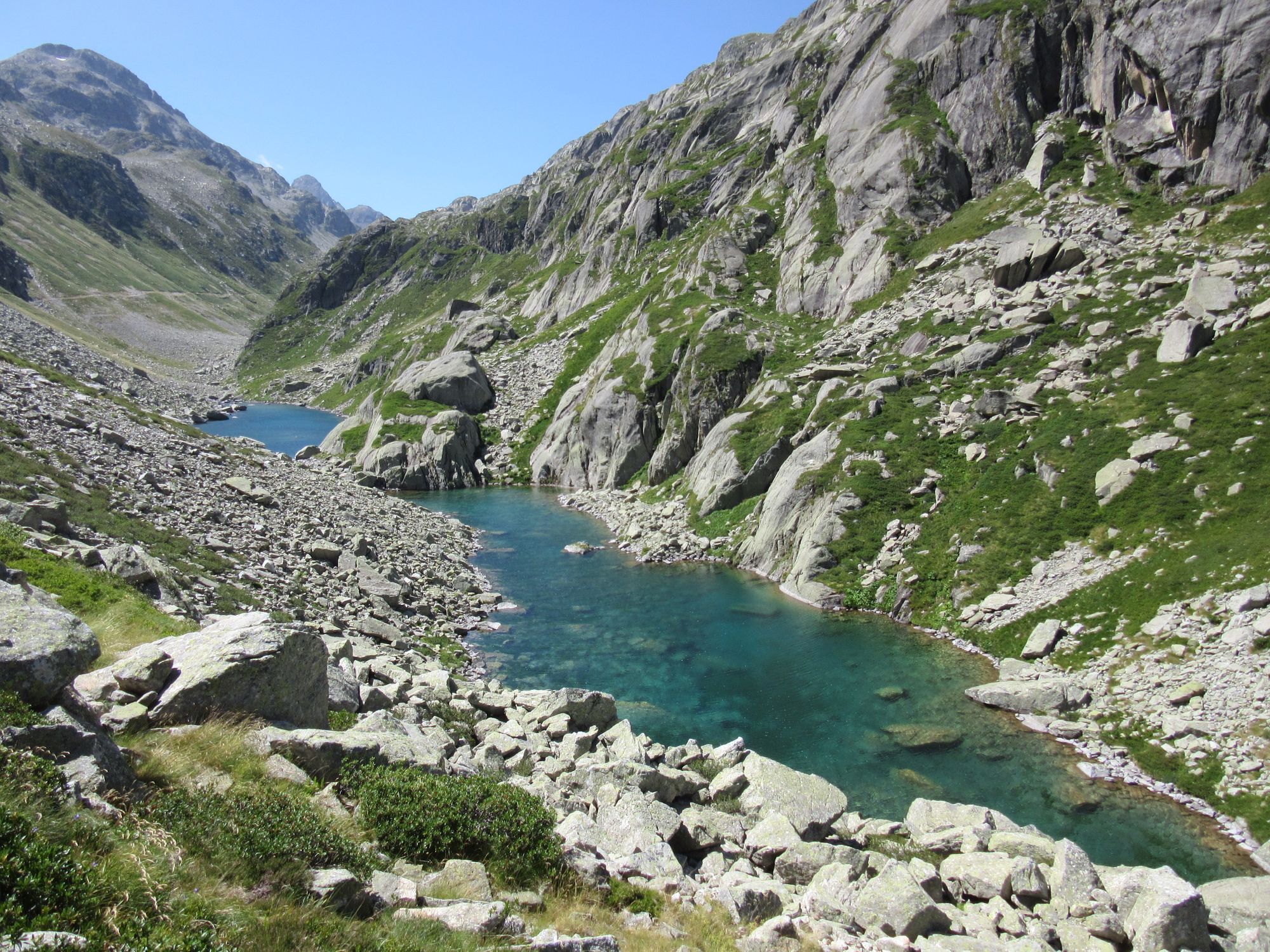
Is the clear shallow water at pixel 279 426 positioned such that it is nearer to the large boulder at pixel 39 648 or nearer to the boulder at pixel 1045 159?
the large boulder at pixel 39 648

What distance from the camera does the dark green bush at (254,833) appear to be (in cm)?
848

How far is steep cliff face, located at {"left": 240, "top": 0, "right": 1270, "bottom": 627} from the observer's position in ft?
144

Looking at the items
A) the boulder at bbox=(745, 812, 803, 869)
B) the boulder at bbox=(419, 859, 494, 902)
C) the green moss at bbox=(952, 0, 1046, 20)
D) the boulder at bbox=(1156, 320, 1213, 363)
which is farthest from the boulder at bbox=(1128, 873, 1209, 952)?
the green moss at bbox=(952, 0, 1046, 20)

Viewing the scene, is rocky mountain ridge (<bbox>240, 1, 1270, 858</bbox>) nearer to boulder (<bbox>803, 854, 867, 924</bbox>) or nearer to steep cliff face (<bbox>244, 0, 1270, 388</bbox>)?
steep cliff face (<bbox>244, 0, 1270, 388</bbox>)

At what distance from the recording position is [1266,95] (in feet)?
162

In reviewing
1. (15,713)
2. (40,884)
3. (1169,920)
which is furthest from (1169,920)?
(15,713)

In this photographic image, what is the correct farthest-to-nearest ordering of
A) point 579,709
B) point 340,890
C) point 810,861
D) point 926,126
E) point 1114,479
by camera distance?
point 926,126 → point 1114,479 → point 579,709 → point 810,861 → point 340,890

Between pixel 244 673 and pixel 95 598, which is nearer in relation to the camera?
pixel 244 673

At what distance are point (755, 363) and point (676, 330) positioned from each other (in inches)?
625

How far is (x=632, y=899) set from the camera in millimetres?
12305

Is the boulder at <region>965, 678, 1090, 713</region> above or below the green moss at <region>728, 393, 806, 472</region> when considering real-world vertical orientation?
below

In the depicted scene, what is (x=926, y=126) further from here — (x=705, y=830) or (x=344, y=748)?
(x=344, y=748)

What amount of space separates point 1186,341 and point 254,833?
1983 inches

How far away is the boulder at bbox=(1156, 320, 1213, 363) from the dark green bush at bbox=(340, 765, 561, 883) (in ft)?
149
